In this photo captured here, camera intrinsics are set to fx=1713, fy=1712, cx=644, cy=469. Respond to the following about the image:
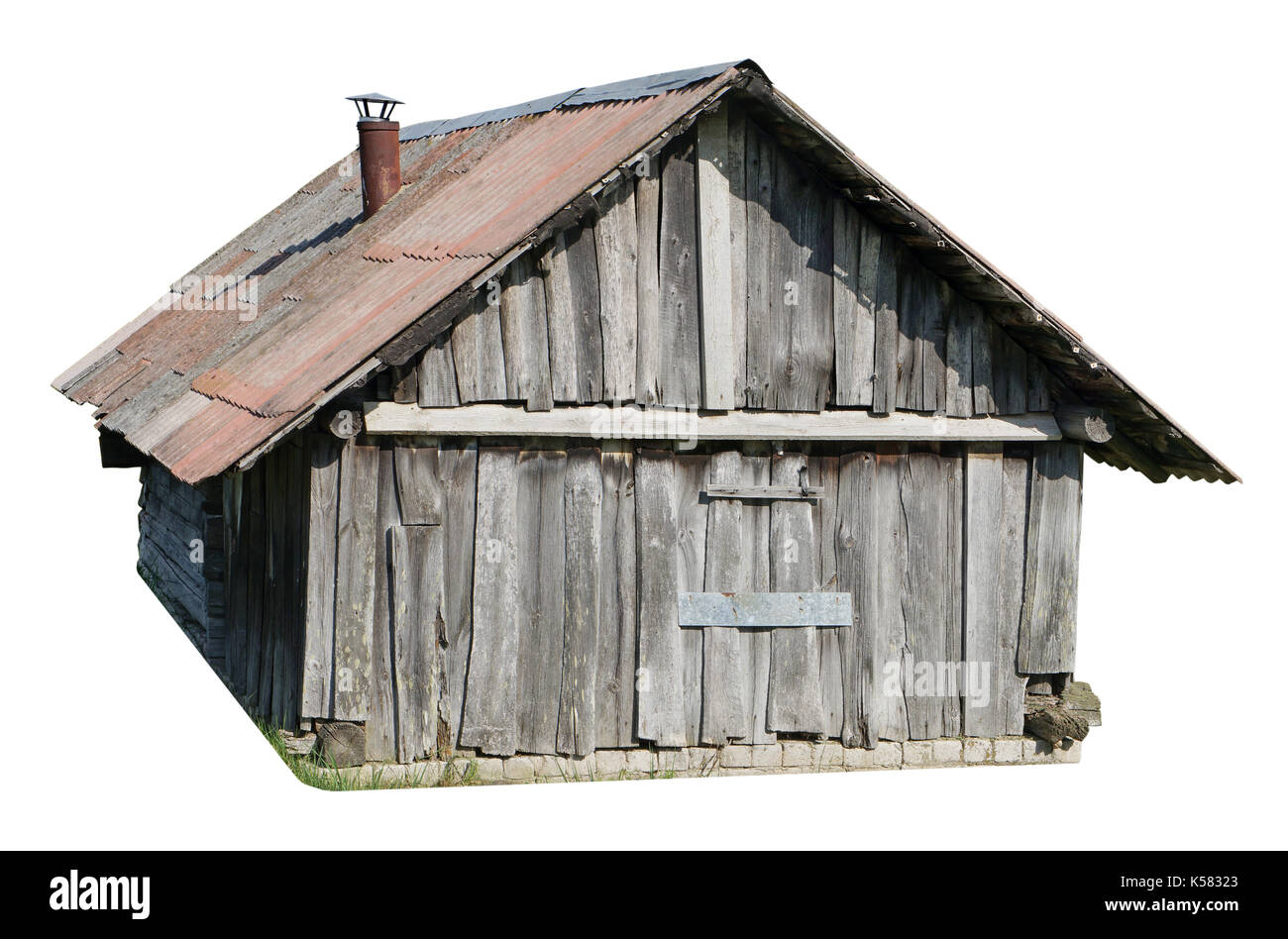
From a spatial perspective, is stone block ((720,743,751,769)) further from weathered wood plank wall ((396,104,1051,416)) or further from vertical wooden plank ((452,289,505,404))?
vertical wooden plank ((452,289,505,404))

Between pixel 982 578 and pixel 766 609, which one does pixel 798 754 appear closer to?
pixel 766 609

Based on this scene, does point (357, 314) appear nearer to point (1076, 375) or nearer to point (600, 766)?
point (600, 766)

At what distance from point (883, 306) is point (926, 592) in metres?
2.07

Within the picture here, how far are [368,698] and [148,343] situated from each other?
6817 mm

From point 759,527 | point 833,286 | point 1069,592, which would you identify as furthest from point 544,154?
point 1069,592

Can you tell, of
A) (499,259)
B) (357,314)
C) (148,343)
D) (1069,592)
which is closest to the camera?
(499,259)

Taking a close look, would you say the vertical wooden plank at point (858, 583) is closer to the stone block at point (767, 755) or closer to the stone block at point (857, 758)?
the stone block at point (857, 758)

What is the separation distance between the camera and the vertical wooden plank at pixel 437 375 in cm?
1088

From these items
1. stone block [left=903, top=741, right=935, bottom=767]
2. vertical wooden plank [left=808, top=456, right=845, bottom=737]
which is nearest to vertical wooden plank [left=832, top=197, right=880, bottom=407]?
vertical wooden plank [left=808, top=456, right=845, bottom=737]

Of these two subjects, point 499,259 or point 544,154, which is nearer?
point 499,259

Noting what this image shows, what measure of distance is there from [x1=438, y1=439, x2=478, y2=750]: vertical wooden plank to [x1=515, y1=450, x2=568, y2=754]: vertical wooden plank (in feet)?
1.11

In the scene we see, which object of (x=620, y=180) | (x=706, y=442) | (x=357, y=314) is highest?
(x=620, y=180)

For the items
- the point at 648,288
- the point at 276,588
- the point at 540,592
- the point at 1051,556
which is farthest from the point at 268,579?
the point at 1051,556

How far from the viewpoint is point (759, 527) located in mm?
11844
